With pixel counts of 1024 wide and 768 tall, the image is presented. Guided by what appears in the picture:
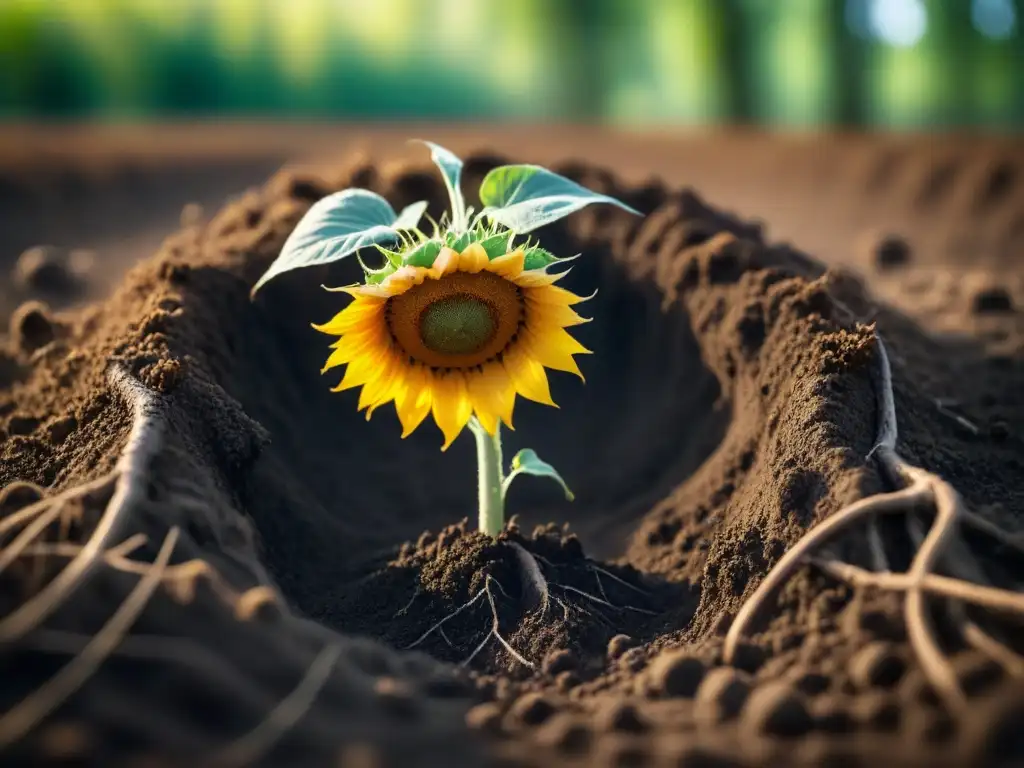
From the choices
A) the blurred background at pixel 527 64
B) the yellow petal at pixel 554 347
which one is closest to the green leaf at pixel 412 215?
the yellow petal at pixel 554 347

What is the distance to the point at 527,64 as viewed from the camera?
24.9 feet

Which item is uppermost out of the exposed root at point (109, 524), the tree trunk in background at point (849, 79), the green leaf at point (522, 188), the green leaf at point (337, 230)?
the tree trunk in background at point (849, 79)

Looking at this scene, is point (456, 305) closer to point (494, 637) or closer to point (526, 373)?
point (526, 373)

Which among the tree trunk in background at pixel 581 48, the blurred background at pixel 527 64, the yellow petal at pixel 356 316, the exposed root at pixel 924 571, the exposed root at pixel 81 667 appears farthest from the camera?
the tree trunk in background at pixel 581 48

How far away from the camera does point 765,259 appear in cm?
289

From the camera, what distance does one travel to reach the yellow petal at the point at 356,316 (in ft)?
6.55

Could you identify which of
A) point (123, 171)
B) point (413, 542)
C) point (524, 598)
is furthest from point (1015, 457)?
point (123, 171)

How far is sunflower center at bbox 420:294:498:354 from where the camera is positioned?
204 cm

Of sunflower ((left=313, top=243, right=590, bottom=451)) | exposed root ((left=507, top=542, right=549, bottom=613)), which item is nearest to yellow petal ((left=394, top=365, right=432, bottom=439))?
sunflower ((left=313, top=243, right=590, bottom=451))

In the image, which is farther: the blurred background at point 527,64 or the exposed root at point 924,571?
the blurred background at point 527,64

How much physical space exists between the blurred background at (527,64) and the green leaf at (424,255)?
5.61m

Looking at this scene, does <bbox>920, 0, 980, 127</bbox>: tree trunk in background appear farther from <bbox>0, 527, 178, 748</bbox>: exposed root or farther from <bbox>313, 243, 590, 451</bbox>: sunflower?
<bbox>0, 527, 178, 748</bbox>: exposed root

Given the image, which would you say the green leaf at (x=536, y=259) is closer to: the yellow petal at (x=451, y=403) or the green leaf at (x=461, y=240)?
the green leaf at (x=461, y=240)

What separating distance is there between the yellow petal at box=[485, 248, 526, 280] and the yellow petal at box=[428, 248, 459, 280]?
6 centimetres
